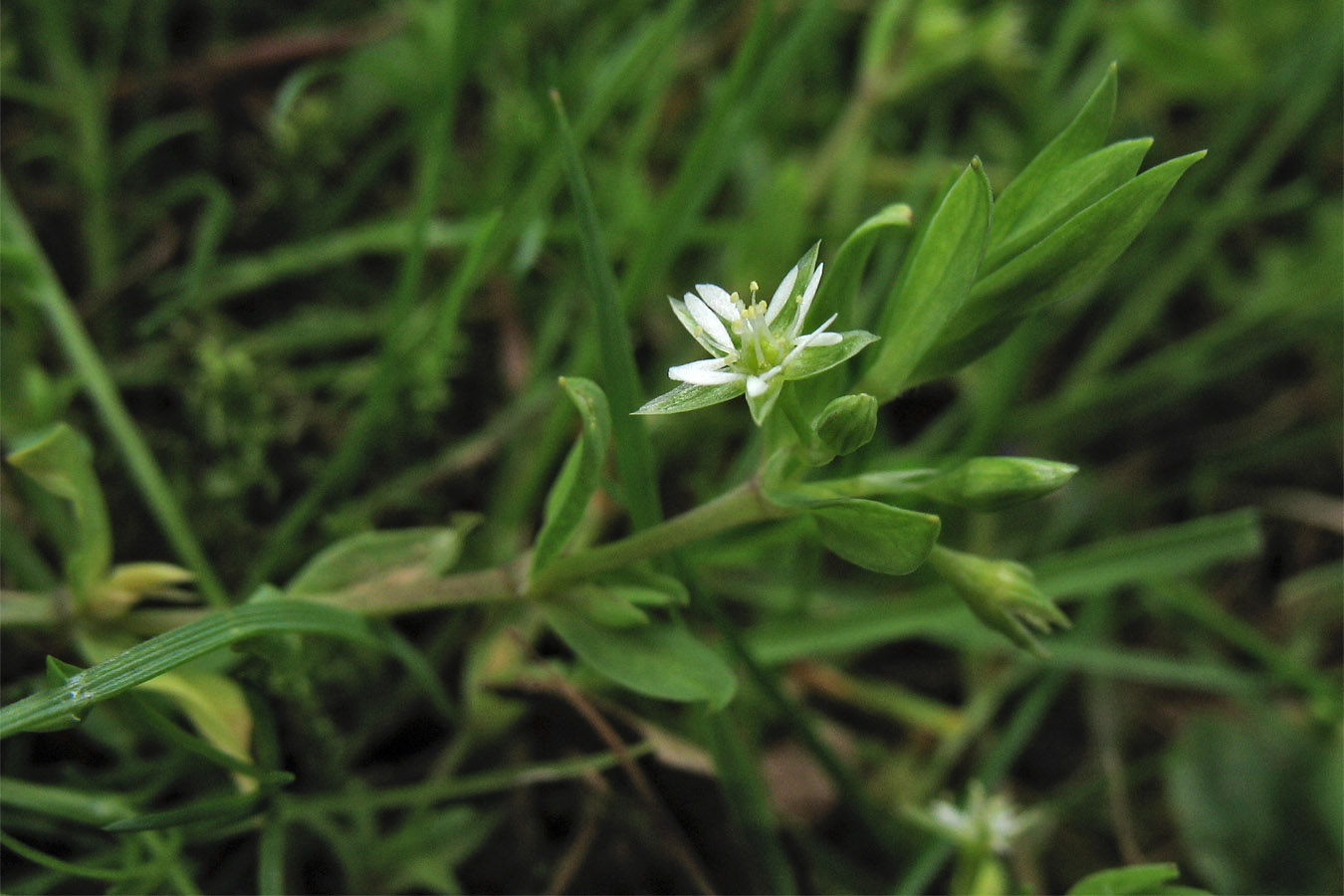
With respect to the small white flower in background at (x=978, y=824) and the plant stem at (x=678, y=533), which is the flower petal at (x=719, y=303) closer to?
the plant stem at (x=678, y=533)

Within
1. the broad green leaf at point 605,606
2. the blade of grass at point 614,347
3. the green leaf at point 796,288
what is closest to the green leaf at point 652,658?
the broad green leaf at point 605,606

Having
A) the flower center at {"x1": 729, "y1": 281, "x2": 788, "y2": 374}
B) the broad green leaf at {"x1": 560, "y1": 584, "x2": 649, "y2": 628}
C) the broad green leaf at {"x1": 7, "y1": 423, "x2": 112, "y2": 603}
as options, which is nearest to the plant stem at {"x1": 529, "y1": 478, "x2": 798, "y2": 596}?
the broad green leaf at {"x1": 560, "y1": 584, "x2": 649, "y2": 628}

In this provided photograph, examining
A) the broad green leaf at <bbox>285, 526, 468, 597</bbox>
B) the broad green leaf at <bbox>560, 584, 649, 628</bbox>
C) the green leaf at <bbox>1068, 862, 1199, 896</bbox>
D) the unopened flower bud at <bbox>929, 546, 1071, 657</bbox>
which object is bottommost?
the green leaf at <bbox>1068, 862, 1199, 896</bbox>

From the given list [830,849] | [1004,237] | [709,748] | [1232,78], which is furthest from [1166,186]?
[1232,78]

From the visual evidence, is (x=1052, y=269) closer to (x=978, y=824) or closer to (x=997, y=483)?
(x=997, y=483)

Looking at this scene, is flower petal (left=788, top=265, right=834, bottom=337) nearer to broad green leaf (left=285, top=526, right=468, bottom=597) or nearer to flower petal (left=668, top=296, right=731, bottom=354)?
flower petal (left=668, top=296, right=731, bottom=354)

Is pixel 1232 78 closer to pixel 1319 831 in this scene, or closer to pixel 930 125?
pixel 930 125
